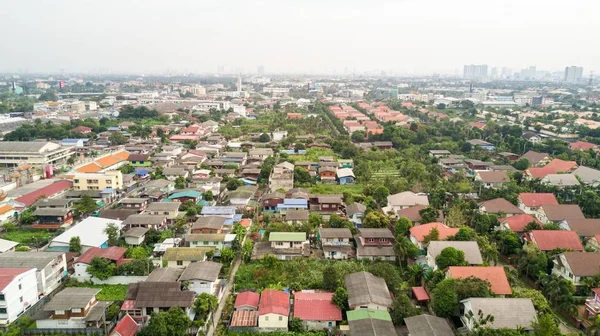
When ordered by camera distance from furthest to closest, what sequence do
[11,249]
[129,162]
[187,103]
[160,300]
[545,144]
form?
[187,103]
[545,144]
[129,162]
[11,249]
[160,300]

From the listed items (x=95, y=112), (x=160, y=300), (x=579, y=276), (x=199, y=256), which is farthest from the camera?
(x=95, y=112)

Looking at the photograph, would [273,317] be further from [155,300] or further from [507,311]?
[507,311]

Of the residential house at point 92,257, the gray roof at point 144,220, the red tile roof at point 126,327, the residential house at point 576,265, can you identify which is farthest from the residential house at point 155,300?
the residential house at point 576,265

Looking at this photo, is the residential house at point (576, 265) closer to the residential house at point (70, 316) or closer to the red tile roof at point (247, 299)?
the red tile roof at point (247, 299)

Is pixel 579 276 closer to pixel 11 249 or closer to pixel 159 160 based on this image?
pixel 11 249

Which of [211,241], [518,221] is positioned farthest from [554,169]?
[211,241]

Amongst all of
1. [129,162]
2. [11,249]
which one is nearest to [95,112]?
[129,162]
